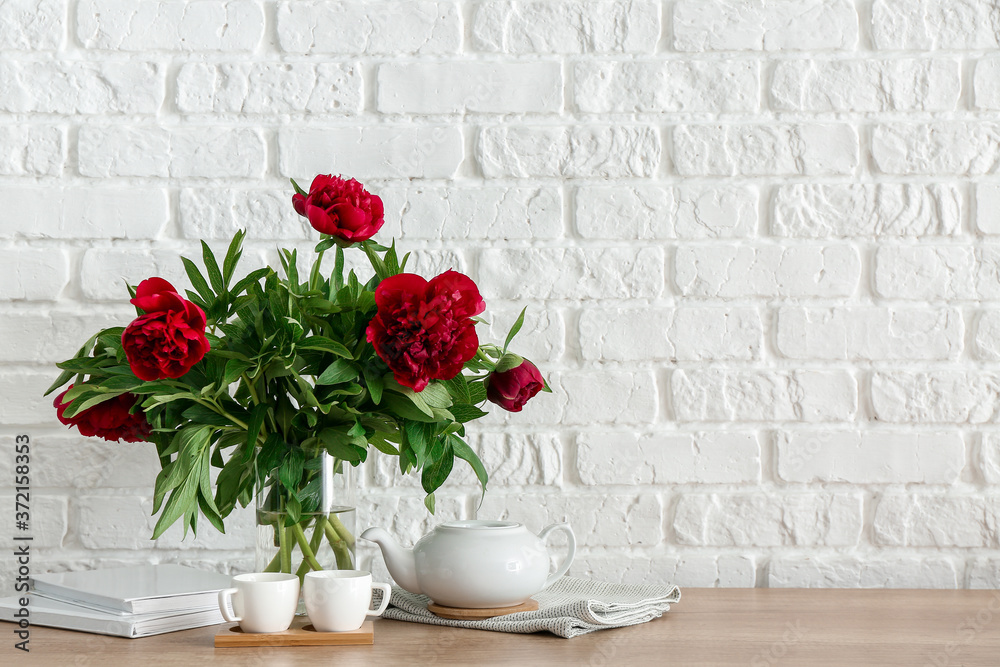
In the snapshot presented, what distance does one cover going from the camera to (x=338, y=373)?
34.4 inches

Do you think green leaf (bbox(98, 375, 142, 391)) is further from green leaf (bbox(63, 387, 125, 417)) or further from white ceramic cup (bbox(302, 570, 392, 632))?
white ceramic cup (bbox(302, 570, 392, 632))

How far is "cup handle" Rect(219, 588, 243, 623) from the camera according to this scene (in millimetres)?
860

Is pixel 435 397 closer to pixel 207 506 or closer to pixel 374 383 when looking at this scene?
pixel 374 383

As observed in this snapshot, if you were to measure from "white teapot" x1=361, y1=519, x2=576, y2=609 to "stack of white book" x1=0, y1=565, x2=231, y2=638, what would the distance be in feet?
0.68

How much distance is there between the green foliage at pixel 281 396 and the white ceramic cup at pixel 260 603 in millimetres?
71

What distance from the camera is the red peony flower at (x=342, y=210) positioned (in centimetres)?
89

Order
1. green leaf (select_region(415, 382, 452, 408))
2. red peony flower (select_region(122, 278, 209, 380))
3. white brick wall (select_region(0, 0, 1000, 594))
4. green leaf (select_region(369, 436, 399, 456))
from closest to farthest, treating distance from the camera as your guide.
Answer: red peony flower (select_region(122, 278, 209, 380))
green leaf (select_region(415, 382, 452, 408))
green leaf (select_region(369, 436, 399, 456))
white brick wall (select_region(0, 0, 1000, 594))

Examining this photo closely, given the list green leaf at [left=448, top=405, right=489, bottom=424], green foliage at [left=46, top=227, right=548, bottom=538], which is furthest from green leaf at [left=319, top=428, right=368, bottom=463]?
green leaf at [left=448, top=405, right=489, bottom=424]

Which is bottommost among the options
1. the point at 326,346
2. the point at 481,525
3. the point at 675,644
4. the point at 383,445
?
the point at 675,644

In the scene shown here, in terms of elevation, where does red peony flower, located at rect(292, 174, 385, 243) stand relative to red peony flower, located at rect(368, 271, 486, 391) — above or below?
above

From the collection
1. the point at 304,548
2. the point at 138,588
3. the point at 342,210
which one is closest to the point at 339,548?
the point at 304,548

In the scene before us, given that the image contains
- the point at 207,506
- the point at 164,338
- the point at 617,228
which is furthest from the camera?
the point at 617,228

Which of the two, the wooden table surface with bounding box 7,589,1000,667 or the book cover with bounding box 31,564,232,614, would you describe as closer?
the wooden table surface with bounding box 7,589,1000,667

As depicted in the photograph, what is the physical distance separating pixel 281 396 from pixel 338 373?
0.10 meters
